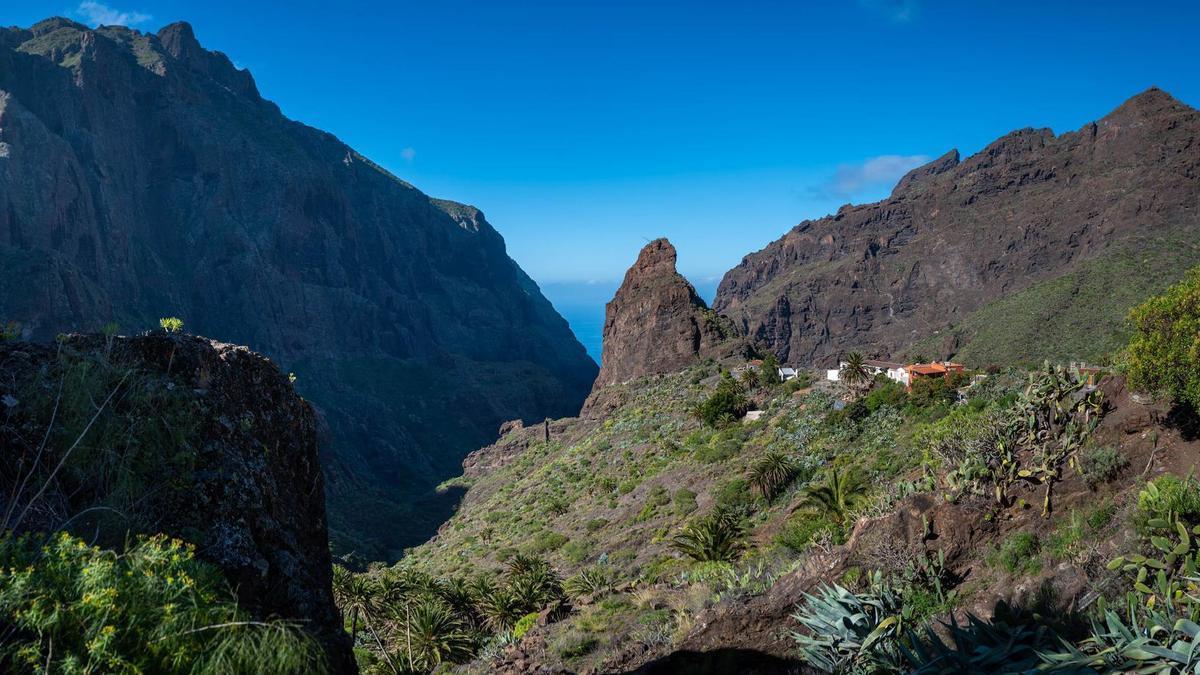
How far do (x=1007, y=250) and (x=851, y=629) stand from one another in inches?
5875

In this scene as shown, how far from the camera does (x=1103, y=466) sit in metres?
10.4

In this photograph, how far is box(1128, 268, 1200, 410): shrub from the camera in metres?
10.5

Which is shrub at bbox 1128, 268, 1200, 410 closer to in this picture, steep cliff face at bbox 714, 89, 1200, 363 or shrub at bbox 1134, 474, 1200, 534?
shrub at bbox 1134, 474, 1200, 534

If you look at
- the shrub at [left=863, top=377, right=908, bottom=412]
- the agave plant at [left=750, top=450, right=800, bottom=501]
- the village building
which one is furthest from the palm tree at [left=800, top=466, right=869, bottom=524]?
the village building

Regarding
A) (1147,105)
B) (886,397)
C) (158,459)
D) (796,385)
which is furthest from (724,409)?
(1147,105)

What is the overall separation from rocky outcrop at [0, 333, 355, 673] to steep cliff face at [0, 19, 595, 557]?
73.9m

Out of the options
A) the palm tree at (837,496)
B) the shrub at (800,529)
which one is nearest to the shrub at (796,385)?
the palm tree at (837,496)

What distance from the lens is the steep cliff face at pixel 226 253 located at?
9762 cm

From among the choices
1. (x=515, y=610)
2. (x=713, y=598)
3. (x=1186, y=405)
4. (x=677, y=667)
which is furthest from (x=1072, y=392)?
(x=515, y=610)

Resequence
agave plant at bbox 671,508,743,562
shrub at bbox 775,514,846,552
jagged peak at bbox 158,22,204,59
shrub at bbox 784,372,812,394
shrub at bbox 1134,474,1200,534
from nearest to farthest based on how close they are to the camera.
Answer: shrub at bbox 1134,474,1200,534, shrub at bbox 775,514,846,552, agave plant at bbox 671,508,743,562, shrub at bbox 784,372,812,394, jagged peak at bbox 158,22,204,59

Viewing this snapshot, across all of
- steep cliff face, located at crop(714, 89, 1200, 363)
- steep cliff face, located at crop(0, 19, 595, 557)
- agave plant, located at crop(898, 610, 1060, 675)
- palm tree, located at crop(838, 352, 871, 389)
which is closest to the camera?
agave plant, located at crop(898, 610, 1060, 675)

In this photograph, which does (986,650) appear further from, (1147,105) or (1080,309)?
(1147,105)

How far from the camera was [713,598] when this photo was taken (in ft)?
41.5

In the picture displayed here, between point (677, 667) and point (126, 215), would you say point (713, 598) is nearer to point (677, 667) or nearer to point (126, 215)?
point (677, 667)
